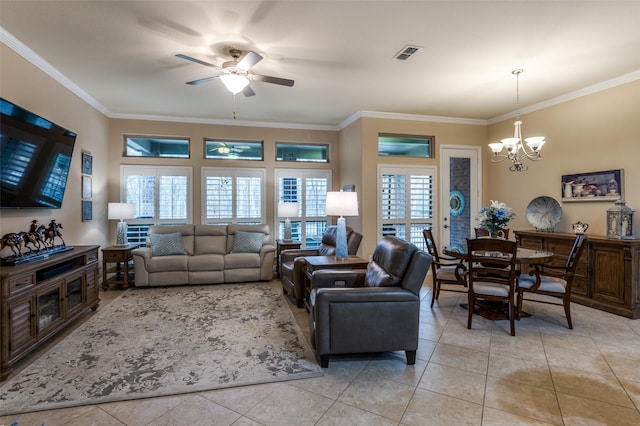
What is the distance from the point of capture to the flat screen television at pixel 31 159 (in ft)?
9.28

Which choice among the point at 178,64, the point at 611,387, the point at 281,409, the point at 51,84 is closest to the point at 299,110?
the point at 178,64

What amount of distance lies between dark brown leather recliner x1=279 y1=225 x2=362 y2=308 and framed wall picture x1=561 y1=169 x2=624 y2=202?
128 inches

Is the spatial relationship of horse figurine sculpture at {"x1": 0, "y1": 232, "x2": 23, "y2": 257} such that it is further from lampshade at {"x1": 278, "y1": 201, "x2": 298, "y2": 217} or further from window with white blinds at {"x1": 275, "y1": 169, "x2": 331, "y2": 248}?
window with white blinds at {"x1": 275, "y1": 169, "x2": 331, "y2": 248}

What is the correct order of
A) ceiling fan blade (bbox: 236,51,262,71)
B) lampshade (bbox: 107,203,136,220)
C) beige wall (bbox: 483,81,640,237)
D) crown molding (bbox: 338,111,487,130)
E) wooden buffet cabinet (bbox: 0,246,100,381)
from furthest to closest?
crown molding (bbox: 338,111,487,130) < lampshade (bbox: 107,203,136,220) < beige wall (bbox: 483,81,640,237) < ceiling fan blade (bbox: 236,51,262,71) < wooden buffet cabinet (bbox: 0,246,100,381)

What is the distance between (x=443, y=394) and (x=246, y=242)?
13.2ft

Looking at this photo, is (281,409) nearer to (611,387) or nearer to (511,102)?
(611,387)

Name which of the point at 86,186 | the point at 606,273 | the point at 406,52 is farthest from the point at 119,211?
the point at 606,273

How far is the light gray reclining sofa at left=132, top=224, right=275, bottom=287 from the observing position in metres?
4.97

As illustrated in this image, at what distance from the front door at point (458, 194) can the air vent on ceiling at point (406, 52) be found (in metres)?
2.86

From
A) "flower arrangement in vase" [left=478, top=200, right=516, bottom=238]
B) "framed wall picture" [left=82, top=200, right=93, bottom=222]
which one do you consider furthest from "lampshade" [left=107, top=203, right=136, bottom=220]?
"flower arrangement in vase" [left=478, top=200, right=516, bottom=238]

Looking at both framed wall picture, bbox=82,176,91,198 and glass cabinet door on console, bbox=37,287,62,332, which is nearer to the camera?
glass cabinet door on console, bbox=37,287,62,332

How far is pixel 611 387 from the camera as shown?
2275 millimetres

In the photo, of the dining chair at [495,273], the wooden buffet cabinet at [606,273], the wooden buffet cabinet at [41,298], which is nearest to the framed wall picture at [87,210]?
the wooden buffet cabinet at [41,298]

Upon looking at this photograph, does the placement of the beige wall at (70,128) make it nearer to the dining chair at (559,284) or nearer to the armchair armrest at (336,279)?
the armchair armrest at (336,279)
